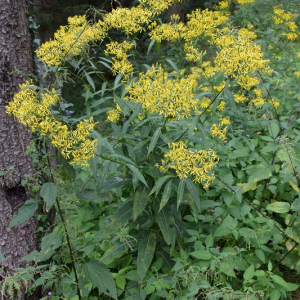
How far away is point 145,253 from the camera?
257 centimetres

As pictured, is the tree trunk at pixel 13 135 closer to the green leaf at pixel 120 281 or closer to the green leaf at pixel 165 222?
the green leaf at pixel 120 281

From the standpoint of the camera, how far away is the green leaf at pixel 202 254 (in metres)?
2.54

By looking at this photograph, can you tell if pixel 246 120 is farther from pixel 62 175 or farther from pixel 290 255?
pixel 62 175

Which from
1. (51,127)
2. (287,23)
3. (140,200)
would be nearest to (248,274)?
(140,200)

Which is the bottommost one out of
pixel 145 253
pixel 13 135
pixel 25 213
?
pixel 145 253

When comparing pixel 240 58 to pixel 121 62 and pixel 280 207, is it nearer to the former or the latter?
pixel 121 62

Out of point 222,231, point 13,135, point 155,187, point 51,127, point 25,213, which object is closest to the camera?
point 51,127

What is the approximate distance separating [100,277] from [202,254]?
83 cm

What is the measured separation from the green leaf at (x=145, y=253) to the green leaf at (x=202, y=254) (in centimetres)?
33

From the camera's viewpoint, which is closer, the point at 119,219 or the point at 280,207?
the point at 119,219

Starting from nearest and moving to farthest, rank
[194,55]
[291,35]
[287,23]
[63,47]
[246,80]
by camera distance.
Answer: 1. [63,47]
2. [246,80]
3. [194,55]
4. [291,35]
5. [287,23]

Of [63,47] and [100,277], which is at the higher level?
→ [63,47]

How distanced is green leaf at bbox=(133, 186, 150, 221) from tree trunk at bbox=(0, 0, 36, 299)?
45.4 inches

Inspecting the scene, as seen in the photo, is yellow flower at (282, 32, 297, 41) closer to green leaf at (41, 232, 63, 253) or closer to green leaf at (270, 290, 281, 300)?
green leaf at (270, 290, 281, 300)
